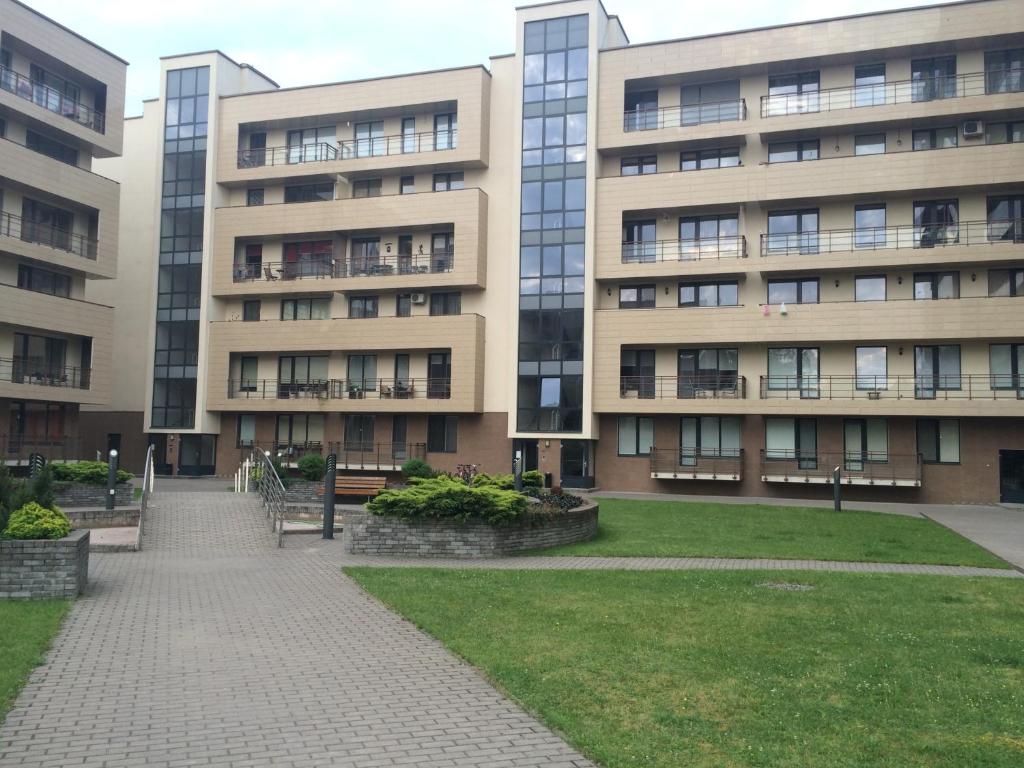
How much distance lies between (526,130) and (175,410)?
22.6 meters

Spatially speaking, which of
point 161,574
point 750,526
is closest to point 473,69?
point 750,526

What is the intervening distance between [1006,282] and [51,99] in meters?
41.2

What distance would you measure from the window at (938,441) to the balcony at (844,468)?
54 cm

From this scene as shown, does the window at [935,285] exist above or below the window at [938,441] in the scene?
above

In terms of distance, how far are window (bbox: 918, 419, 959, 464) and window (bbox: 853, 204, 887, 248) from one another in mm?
7452

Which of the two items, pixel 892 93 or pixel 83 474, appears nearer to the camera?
pixel 83 474

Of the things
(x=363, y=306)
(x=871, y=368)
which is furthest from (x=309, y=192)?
(x=871, y=368)

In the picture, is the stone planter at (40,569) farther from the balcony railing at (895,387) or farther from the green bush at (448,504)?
the balcony railing at (895,387)

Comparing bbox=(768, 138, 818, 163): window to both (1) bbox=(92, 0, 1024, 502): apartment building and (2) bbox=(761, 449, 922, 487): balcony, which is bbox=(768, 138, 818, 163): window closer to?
(1) bbox=(92, 0, 1024, 502): apartment building

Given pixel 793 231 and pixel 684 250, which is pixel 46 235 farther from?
pixel 793 231

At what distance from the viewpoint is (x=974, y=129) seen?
35500 millimetres

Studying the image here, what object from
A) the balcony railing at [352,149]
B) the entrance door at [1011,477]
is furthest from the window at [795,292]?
the balcony railing at [352,149]

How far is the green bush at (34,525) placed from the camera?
42.5 ft

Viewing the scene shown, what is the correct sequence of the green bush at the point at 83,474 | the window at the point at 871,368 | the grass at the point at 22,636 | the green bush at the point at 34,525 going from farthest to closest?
the window at the point at 871,368 < the green bush at the point at 83,474 < the green bush at the point at 34,525 < the grass at the point at 22,636
